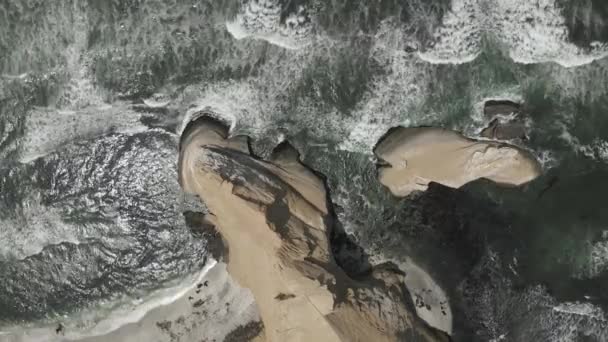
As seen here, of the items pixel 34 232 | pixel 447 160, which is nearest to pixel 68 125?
pixel 34 232

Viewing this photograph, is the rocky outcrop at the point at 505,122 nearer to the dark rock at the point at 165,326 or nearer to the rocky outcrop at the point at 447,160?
the rocky outcrop at the point at 447,160

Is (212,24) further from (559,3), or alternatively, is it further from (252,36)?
(559,3)

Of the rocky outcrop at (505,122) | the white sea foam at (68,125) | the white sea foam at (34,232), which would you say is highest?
the rocky outcrop at (505,122)

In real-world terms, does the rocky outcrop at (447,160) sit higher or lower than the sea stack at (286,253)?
higher

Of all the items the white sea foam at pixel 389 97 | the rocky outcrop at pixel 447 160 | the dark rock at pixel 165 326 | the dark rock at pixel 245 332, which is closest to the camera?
the rocky outcrop at pixel 447 160

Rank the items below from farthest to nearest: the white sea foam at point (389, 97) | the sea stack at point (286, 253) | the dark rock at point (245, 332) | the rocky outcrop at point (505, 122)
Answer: the dark rock at point (245, 332) → the white sea foam at point (389, 97) → the rocky outcrop at point (505, 122) → the sea stack at point (286, 253)

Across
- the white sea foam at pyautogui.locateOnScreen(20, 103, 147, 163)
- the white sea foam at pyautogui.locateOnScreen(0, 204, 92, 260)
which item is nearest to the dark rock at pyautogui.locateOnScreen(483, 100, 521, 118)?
the white sea foam at pyautogui.locateOnScreen(20, 103, 147, 163)

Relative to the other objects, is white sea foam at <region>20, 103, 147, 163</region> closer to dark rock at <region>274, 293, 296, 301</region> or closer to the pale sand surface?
the pale sand surface

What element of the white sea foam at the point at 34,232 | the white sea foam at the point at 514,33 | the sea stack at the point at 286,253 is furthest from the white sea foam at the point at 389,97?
the white sea foam at the point at 34,232
